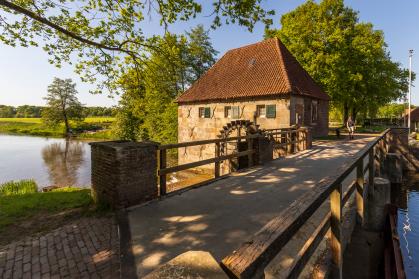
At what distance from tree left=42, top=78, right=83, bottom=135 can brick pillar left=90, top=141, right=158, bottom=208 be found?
2664 inches

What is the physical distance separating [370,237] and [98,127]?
248 feet

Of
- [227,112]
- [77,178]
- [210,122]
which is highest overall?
[227,112]

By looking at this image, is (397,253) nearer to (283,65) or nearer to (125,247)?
(125,247)

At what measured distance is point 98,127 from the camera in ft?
237

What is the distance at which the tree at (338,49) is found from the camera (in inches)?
992

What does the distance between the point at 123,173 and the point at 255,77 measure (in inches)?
661

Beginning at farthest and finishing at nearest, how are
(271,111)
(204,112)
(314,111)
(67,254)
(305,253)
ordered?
(204,112)
(314,111)
(271,111)
(67,254)
(305,253)

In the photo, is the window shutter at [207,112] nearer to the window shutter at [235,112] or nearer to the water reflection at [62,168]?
the window shutter at [235,112]

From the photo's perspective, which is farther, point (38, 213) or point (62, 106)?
point (62, 106)

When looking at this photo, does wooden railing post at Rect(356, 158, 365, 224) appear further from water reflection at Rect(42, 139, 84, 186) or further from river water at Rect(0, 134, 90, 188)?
water reflection at Rect(42, 139, 84, 186)

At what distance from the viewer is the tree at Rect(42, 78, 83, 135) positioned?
62.8m

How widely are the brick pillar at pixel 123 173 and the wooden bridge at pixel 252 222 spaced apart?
284mm

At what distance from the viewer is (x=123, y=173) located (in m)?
→ 4.94

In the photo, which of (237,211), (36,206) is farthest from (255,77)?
(36,206)
